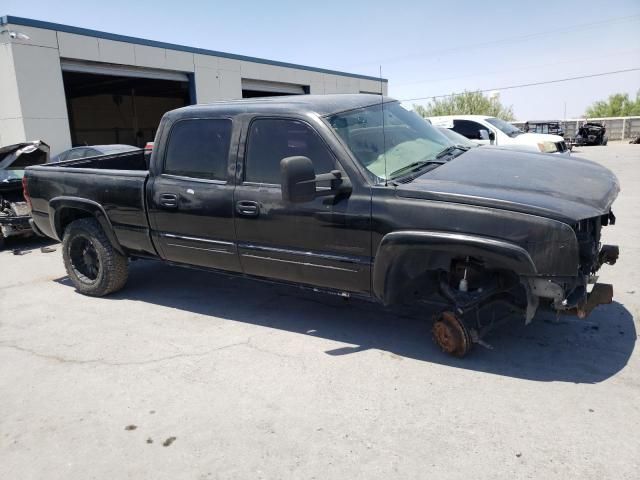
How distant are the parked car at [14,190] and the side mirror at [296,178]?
6.33m

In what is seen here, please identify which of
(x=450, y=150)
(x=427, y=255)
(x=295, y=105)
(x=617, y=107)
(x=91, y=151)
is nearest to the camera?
(x=427, y=255)

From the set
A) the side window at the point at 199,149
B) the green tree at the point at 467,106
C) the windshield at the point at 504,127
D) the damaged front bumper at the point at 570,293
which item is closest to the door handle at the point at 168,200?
the side window at the point at 199,149

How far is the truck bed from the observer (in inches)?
192

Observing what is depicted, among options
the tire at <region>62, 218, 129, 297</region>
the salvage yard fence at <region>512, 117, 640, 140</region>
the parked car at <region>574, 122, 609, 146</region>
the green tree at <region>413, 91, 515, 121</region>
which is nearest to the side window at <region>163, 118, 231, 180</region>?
the tire at <region>62, 218, 129, 297</region>

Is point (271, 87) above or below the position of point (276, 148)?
above

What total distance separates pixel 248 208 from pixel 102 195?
185 centimetres

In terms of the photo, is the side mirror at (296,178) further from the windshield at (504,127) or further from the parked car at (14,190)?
the windshield at (504,127)

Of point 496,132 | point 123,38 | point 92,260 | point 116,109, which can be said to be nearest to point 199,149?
point 92,260

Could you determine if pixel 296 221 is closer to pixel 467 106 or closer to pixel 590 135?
pixel 590 135

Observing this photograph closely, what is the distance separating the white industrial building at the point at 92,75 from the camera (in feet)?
43.8

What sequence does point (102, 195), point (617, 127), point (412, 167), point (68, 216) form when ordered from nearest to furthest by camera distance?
point (412, 167) < point (102, 195) < point (68, 216) < point (617, 127)

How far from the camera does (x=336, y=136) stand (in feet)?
12.5

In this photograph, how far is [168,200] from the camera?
4.59m

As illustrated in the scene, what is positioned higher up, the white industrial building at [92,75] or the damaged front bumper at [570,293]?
the white industrial building at [92,75]
